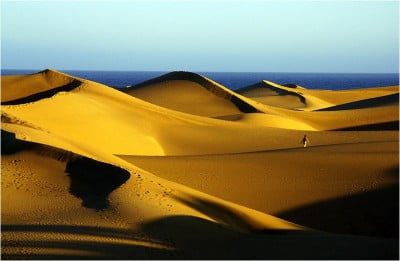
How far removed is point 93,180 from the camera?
528 inches

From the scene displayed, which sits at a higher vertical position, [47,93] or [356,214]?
[356,214]

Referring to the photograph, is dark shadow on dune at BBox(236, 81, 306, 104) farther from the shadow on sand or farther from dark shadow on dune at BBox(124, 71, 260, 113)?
the shadow on sand

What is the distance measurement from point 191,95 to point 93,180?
28723 millimetres

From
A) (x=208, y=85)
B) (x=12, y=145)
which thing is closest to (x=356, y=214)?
(x=12, y=145)

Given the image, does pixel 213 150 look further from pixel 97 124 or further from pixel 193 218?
pixel 193 218

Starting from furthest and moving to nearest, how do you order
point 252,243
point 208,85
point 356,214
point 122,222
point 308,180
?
point 208,85, point 308,180, point 356,214, point 122,222, point 252,243

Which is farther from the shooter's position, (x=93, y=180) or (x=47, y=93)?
(x=47, y=93)

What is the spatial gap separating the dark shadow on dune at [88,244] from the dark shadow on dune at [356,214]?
5.68 meters

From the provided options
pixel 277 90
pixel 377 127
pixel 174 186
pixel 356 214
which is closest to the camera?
pixel 174 186

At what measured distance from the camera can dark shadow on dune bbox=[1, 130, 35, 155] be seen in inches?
564

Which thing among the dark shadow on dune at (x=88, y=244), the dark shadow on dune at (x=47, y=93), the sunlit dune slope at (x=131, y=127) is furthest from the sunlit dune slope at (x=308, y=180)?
the dark shadow on dune at (x=47, y=93)

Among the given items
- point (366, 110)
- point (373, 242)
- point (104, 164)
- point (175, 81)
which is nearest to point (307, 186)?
point (104, 164)

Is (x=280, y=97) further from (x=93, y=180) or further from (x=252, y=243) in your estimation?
(x=252, y=243)

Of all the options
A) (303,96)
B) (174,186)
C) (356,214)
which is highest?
(174,186)
